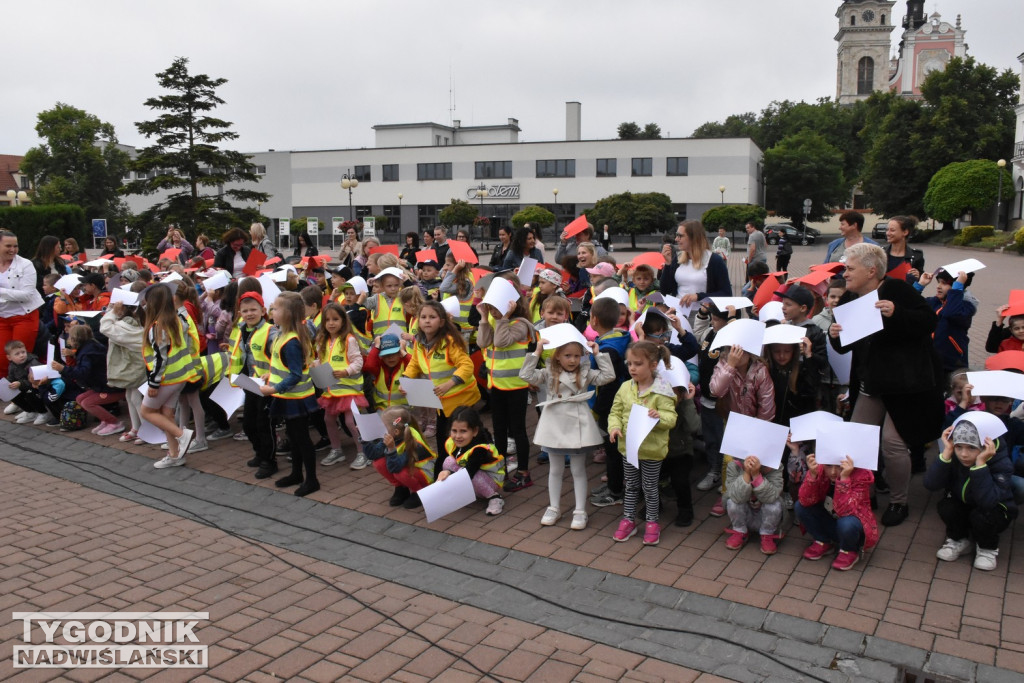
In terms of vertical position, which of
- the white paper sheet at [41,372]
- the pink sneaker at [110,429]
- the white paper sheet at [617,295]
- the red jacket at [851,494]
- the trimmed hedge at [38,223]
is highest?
the trimmed hedge at [38,223]

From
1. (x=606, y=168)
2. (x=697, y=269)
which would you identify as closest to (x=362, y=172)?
(x=606, y=168)

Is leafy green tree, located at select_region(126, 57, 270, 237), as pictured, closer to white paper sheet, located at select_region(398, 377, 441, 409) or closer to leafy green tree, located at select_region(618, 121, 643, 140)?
white paper sheet, located at select_region(398, 377, 441, 409)

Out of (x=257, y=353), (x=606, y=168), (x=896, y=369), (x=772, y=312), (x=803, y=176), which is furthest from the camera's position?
(x=803, y=176)

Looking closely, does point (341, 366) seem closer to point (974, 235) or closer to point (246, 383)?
point (246, 383)

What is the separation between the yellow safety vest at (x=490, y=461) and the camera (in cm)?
610

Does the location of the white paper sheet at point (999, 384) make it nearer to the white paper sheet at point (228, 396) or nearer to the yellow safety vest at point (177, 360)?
the white paper sheet at point (228, 396)

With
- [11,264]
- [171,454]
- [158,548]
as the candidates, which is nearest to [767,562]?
[158,548]

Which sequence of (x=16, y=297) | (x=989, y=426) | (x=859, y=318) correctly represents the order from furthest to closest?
1. (x=16, y=297)
2. (x=859, y=318)
3. (x=989, y=426)

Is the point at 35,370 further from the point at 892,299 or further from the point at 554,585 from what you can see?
the point at 892,299

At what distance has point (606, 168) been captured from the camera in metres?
63.0

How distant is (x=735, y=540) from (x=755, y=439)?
732 mm

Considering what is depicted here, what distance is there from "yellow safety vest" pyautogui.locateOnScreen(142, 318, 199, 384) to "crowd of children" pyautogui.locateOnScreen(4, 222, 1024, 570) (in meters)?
0.02

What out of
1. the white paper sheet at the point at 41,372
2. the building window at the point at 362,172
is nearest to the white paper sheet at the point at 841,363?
the white paper sheet at the point at 41,372

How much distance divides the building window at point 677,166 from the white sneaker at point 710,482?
57.7 m
